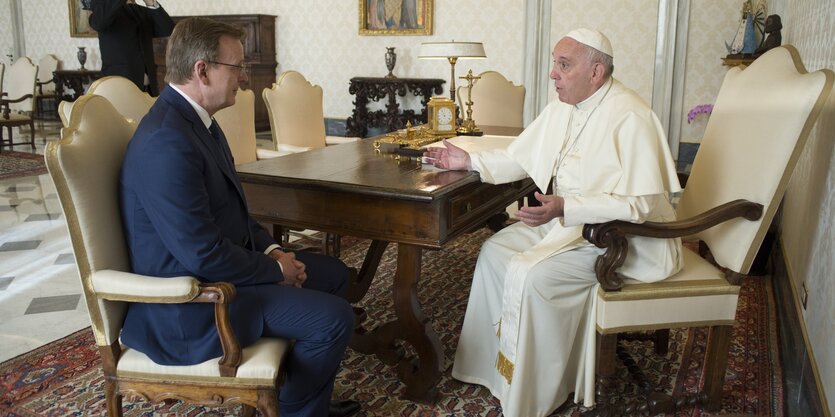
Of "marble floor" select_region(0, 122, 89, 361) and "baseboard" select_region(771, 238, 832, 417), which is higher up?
"baseboard" select_region(771, 238, 832, 417)

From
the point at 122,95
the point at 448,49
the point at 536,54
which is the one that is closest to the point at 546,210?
the point at 122,95

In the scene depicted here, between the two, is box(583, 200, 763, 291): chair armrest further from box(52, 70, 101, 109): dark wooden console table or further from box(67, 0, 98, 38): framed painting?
box(67, 0, 98, 38): framed painting

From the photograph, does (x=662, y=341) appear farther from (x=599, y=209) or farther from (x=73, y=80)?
(x=73, y=80)

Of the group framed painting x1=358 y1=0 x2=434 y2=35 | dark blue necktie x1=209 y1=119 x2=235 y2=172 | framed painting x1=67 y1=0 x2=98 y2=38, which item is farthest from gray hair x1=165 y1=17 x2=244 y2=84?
framed painting x1=67 y1=0 x2=98 y2=38

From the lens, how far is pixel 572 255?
2445 millimetres

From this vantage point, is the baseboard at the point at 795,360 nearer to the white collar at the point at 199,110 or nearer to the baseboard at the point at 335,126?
the white collar at the point at 199,110

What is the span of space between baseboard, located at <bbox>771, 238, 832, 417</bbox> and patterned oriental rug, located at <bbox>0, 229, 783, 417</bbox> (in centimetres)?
5

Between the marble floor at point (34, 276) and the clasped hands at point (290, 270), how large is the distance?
5.26 feet

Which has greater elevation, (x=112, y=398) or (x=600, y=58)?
(x=600, y=58)

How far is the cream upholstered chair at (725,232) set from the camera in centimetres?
221

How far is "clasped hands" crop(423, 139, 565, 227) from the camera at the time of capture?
2.29 metres

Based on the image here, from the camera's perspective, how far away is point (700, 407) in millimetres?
2492

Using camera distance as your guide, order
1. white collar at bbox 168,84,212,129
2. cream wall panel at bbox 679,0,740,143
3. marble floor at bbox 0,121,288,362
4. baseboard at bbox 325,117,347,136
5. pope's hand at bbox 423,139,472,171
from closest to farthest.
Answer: white collar at bbox 168,84,212,129, pope's hand at bbox 423,139,472,171, marble floor at bbox 0,121,288,362, cream wall panel at bbox 679,0,740,143, baseboard at bbox 325,117,347,136

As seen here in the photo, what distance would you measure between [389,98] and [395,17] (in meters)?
1.10
